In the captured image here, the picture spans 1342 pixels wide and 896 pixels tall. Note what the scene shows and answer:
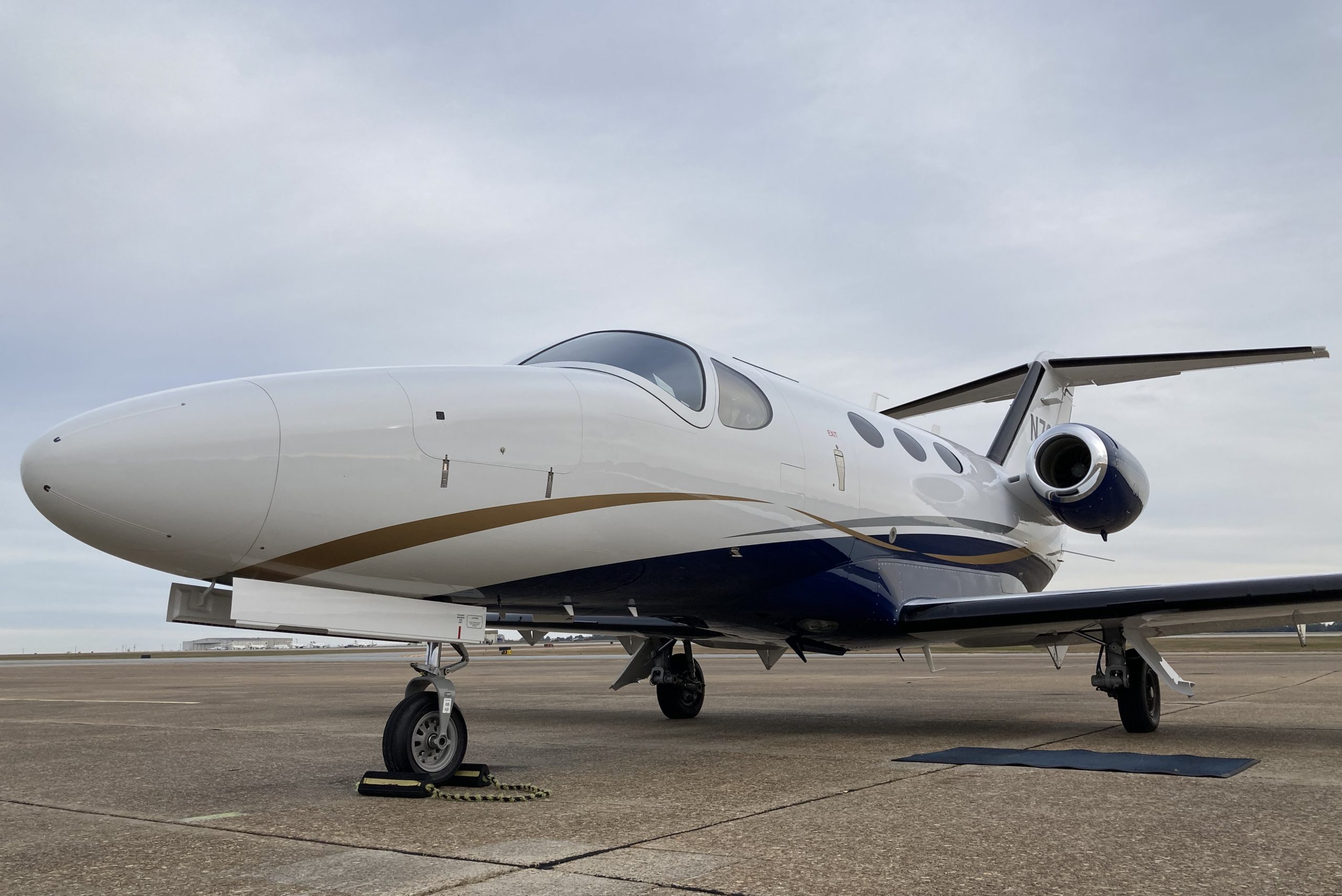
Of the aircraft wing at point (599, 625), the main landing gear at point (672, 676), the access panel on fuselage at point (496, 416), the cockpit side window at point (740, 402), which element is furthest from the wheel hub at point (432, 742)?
the main landing gear at point (672, 676)

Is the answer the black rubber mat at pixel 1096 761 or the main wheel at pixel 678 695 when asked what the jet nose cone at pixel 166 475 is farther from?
the main wheel at pixel 678 695

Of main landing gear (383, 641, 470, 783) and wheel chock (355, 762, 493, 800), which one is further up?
main landing gear (383, 641, 470, 783)

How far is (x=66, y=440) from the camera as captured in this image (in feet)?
14.8

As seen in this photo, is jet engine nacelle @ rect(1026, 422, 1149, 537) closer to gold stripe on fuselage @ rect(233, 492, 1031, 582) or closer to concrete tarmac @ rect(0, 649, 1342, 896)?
concrete tarmac @ rect(0, 649, 1342, 896)

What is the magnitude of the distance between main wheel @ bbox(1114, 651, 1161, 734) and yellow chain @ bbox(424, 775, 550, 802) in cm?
530

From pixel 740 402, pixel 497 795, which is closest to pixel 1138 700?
pixel 740 402

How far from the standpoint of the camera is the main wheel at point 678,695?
10969 mm

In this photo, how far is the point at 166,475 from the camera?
4.56 meters

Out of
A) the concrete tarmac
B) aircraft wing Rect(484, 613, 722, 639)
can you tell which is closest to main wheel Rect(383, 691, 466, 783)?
the concrete tarmac

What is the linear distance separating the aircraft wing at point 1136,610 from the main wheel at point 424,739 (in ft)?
14.9

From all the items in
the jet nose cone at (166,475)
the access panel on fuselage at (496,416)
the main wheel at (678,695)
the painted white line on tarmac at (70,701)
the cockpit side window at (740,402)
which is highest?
the cockpit side window at (740,402)

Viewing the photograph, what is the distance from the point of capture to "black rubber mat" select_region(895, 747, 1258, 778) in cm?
604

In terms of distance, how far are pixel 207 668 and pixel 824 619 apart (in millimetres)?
29638

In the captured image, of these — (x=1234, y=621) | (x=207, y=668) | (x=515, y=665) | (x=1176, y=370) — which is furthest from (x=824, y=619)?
(x=207, y=668)
